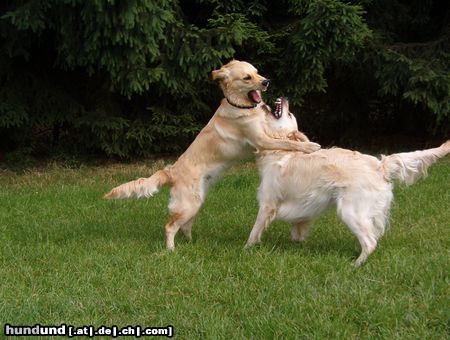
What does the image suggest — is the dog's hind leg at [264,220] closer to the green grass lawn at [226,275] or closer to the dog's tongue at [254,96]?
the green grass lawn at [226,275]

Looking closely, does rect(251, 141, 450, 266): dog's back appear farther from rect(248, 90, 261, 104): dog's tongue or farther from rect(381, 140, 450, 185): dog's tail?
rect(248, 90, 261, 104): dog's tongue

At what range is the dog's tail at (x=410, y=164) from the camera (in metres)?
4.84

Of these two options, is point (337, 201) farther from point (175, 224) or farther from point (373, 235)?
point (175, 224)

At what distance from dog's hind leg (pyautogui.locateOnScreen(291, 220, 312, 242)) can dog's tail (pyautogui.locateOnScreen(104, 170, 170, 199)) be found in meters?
1.26

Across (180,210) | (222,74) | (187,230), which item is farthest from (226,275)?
(222,74)

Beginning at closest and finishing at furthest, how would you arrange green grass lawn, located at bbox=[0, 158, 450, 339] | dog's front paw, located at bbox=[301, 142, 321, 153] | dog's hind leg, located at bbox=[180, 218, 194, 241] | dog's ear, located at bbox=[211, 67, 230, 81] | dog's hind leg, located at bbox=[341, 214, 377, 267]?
green grass lawn, located at bbox=[0, 158, 450, 339] → dog's hind leg, located at bbox=[341, 214, 377, 267] → dog's front paw, located at bbox=[301, 142, 321, 153] → dog's ear, located at bbox=[211, 67, 230, 81] → dog's hind leg, located at bbox=[180, 218, 194, 241]

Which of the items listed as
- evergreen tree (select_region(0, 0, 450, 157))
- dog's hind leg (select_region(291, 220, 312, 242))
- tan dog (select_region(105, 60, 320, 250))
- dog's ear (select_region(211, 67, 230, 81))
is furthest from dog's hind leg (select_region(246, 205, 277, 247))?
evergreen tree (select_region(0, 0, 450, 157))

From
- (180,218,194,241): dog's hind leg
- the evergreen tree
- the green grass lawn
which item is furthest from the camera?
the evergreen tree

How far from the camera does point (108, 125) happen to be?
1018cm

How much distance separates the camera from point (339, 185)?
15.7 ft

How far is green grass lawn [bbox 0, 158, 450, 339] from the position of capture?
360 centimetres

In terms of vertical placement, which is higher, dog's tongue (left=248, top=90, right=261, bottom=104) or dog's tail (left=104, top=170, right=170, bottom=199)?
dog's tongue (left=248, top=90, right=261, bottom=104)

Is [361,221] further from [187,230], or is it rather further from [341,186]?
[187,230]

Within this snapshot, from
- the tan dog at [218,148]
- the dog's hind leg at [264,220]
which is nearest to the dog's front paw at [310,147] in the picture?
the tan dog at [218,148]
